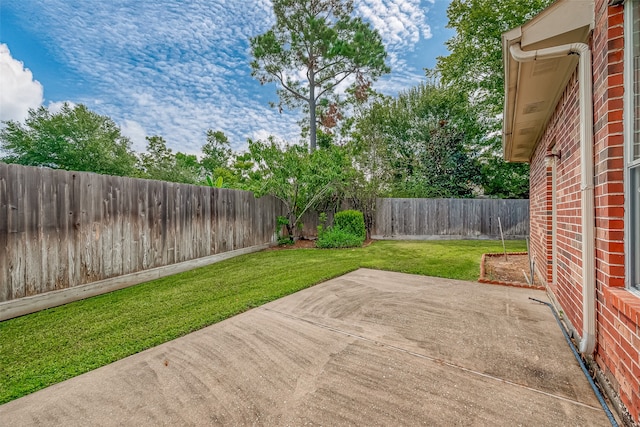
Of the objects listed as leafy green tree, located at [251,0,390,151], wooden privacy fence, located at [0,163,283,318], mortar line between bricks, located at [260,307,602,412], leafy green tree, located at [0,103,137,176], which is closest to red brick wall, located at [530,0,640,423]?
mortar line between bricks, located at [260,307,602,412]

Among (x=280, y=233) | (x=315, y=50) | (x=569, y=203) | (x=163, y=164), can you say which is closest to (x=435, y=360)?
(x=569, y=203)

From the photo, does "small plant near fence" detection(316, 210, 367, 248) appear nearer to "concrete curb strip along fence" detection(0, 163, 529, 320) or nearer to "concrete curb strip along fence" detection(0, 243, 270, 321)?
"concrete curb strip along fence" detection(0, 163, 529, 320)

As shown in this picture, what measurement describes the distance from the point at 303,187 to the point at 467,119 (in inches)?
438

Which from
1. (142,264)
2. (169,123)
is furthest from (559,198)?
(169,123)

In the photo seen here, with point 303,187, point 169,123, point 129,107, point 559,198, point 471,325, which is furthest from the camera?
point 169,123

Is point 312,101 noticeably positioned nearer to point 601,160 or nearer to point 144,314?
point 144,314

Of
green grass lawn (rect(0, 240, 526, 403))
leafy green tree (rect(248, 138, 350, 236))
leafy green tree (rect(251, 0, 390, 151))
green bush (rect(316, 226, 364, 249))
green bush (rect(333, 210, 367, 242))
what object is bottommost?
green grass lawn (rect(0, 240, 526, 403))

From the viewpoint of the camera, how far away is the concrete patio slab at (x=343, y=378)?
5.17 feet

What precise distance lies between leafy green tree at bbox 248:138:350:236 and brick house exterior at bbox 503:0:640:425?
5785 mm

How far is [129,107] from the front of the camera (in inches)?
445

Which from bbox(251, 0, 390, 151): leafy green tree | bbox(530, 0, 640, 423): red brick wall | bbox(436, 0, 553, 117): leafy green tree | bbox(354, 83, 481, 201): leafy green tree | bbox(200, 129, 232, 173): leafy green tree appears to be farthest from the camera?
bbox(200, 129, 232, 173): leafy green tree

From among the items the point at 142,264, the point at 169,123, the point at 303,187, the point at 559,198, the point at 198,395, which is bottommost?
the point at 198,395

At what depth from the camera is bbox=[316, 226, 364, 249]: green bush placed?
8734mm

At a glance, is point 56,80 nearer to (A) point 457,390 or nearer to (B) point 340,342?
(B) point 340,342
